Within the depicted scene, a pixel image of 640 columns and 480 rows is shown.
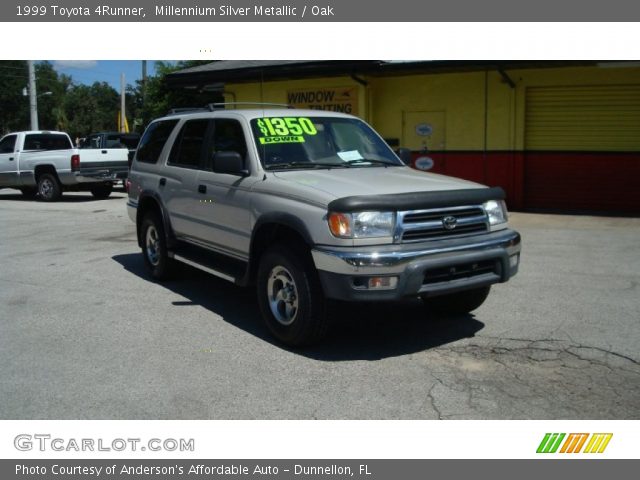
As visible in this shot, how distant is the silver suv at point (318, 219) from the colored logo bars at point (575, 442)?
142cm

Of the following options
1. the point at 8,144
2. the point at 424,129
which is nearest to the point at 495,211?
the point at 424,129

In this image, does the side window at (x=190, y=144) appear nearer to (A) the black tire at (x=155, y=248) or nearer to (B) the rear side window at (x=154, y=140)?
(B) the rear side window at (x=154, y=140)

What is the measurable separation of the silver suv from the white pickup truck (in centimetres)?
1163

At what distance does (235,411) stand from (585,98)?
40.9ft

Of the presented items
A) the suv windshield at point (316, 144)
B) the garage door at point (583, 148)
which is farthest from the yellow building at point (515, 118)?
the suv windshield at point (316, 144)

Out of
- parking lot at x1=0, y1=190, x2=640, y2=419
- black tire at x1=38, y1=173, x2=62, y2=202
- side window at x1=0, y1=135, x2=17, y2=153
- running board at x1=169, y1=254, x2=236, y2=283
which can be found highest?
side window at x1=0, y1=135, x2=17, y2=153

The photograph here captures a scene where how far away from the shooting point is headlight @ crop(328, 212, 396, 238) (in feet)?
16.0

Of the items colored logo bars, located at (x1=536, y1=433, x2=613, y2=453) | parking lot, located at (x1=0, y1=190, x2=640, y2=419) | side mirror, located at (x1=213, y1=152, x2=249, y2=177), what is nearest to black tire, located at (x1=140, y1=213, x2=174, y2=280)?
parking lot, located at (x1=0, y1=190, x2=640, y2=419)

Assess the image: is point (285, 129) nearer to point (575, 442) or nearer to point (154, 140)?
point (154, 140)

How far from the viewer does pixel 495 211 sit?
5.67 metres

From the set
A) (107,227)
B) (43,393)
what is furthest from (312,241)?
(107,227)

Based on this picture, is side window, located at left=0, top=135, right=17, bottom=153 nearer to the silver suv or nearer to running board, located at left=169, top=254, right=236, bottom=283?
the silver suv

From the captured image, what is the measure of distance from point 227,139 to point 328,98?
10845mm

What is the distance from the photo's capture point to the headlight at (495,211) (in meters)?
5.60
